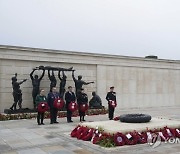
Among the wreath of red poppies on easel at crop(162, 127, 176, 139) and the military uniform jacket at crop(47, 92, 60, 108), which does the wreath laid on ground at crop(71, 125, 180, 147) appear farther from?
the military uniform jacket at crop(47, 92, 60, 108)

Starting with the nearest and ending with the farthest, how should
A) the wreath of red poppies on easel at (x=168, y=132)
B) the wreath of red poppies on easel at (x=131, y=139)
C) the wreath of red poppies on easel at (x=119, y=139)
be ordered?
the wreath of red poppies on easel at (x=119, y=139) < the wreath of red poppies on easel at (x=131, y=139) < the wreath of red poppies on easel at (x=168, y=132)

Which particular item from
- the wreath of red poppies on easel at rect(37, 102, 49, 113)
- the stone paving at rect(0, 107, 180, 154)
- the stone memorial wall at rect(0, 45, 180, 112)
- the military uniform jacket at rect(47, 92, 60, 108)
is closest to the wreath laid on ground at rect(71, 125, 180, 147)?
the stone paving at rect(0, 107, 180, 154)

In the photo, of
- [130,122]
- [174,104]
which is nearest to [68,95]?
[130,122]

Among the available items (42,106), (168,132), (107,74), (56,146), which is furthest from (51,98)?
(107,74)

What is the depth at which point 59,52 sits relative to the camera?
16.5 m

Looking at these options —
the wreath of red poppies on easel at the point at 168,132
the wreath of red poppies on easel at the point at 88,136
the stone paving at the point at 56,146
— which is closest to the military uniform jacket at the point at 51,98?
the stone paving at the point at 56,146

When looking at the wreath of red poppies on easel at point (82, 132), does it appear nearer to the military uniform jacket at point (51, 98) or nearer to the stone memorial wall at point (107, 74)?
the military uniform jacket at point (51, 98)

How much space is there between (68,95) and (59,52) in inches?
217

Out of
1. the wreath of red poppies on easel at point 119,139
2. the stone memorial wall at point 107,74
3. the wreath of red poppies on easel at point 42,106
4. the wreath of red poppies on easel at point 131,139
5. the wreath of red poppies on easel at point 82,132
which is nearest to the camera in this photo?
the wreath of red poppies on easel at point 119,139

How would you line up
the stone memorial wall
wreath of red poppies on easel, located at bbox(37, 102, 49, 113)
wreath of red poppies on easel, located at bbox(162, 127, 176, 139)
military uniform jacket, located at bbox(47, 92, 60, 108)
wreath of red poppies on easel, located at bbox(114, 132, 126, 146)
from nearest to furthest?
wreath of red poppies on easel, located at bbox(114, 132, 126, 146) < wreath of red poppies on easel, located at bbox(162, 127, 176, 139) < wreath of red poppies on easel, located at bbox(37, 102, 49, 113) < military uniform jacket, located at bbox(47, 92, 60, 108) < the stone memorial wall

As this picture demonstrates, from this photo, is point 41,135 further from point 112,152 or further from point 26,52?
point 26,52

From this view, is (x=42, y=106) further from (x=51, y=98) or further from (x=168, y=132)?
(x=168, y=132)

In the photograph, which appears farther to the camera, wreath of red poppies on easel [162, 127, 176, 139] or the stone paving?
wreath of red poppies on easel [162, 127, 176, 139]

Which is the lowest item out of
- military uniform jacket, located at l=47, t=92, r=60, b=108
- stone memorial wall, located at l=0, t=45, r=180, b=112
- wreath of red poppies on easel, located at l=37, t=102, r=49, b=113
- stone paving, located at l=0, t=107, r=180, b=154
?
stone paving, located at l=0, t=107, r=180, b=154
